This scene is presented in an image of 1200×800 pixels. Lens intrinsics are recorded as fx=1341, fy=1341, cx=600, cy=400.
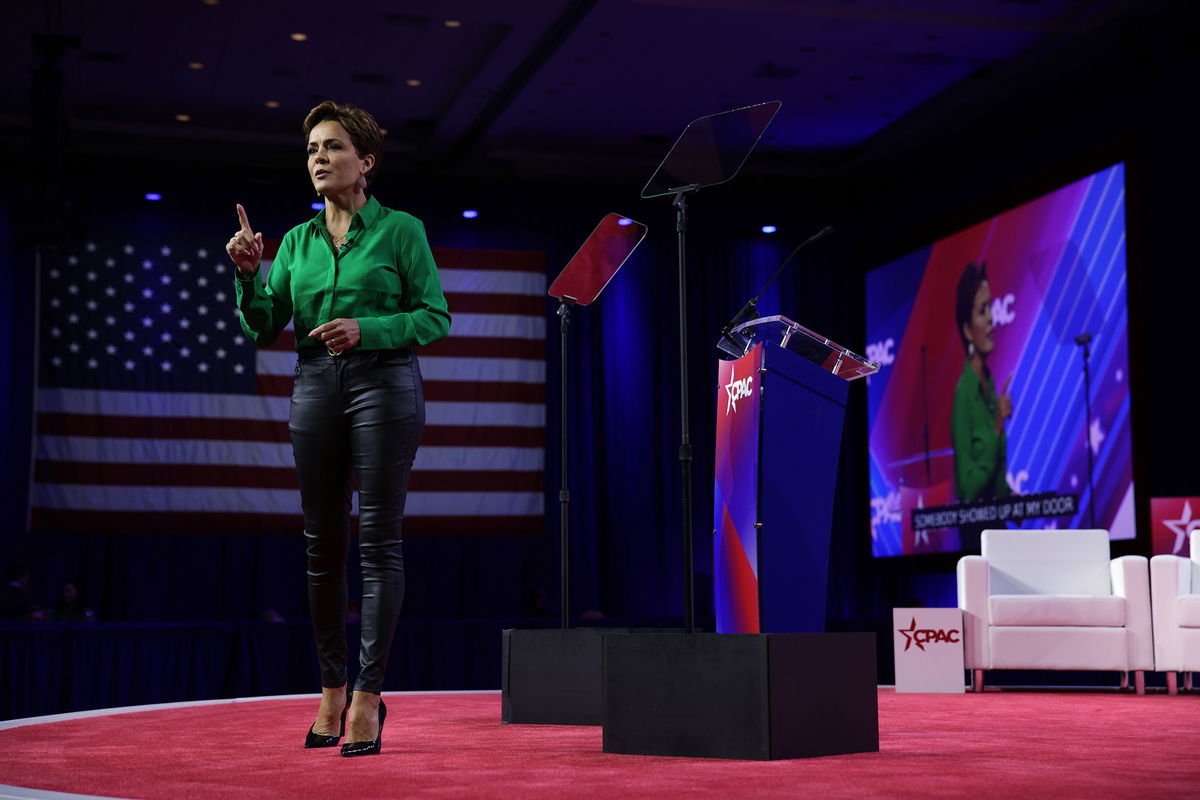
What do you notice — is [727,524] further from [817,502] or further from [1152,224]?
[1152,224]

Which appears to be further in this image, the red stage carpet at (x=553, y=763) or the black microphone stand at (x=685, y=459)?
the black microphone stand at (x=685, y=459)

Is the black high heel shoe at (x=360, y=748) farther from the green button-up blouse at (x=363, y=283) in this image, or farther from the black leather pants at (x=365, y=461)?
the green button-up blouse at (x=363, y=283)

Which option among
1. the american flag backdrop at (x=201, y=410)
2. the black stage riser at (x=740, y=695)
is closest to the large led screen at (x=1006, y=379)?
the american flag backdrop at (x=201, y=410)

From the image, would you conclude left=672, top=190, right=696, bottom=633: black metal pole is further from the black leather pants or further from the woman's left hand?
the woman's left hand

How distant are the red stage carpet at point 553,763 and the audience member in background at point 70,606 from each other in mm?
4692

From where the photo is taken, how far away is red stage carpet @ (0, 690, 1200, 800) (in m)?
2.06

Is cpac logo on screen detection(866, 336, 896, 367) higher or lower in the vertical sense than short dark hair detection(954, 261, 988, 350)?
lower

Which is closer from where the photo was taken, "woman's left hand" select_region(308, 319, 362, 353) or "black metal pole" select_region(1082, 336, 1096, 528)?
"woman's left hand" select_region(308, 319, 362, 353)

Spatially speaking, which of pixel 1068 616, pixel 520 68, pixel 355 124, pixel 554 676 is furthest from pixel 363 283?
pixel 520 68

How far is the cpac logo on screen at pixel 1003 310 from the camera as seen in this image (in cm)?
856

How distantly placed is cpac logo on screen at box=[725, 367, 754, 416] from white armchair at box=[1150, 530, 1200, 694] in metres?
3.55

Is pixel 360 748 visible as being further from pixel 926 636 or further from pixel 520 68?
pixel 520 68

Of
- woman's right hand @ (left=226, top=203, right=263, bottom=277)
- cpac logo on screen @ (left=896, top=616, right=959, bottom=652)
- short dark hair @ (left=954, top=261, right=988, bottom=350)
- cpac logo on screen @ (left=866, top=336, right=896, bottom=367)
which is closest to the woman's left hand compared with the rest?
woman's right hand @ (left=226, top=203, right=263, bottom=277)

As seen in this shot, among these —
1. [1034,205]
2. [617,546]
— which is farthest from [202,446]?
[1034,205]
